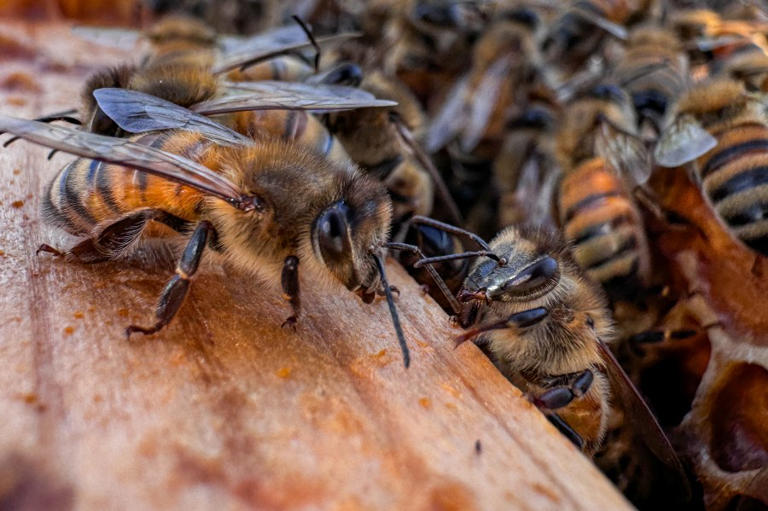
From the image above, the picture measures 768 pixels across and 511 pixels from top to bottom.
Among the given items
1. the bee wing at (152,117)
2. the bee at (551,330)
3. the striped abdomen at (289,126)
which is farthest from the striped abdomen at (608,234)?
the bee wing at (152,117)

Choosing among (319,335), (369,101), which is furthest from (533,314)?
(369,101)

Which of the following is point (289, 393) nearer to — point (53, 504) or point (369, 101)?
point (53, 504)

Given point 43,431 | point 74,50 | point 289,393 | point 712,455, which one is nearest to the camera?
point 43,431

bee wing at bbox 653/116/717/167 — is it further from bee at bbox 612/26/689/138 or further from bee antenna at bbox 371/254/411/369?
bee antenna at bbox 371/254/411/369

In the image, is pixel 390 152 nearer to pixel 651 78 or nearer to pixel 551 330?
pixel 551 330

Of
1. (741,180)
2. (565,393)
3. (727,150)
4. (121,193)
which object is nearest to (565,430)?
(565,393)

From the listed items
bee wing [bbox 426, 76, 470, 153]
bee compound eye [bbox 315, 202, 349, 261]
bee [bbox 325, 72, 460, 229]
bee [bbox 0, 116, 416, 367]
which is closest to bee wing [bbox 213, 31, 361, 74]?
bee [bbox 325, 72, 460, 229]

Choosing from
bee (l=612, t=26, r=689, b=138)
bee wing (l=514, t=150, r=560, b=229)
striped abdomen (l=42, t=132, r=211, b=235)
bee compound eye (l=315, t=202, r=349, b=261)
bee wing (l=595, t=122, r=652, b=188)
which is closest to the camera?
bee compound eye (l=315, t=202, r=349, b=261)
